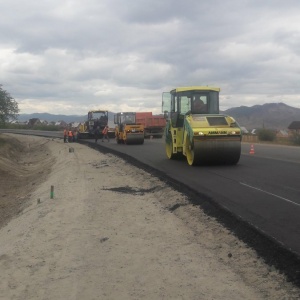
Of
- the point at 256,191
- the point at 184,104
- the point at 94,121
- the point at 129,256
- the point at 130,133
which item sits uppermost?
the point at 184,104

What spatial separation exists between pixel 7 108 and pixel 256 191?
2519 inches

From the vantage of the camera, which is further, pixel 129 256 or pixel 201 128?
pixel 201 128

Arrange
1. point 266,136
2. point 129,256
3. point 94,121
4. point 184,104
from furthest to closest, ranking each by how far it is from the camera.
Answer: point 266,136 < point 94,121 < point 184,104 < point 129,256

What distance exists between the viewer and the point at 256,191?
11.6 meters

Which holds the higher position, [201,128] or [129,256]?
[201,128]

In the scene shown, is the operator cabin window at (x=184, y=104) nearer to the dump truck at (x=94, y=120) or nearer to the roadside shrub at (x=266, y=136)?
the dump truck at (x=94, y=120)

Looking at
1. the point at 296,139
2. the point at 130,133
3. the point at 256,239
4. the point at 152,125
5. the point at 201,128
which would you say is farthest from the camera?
the point at 152,125

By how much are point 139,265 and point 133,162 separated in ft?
49.6

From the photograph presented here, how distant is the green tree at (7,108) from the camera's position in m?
70.0

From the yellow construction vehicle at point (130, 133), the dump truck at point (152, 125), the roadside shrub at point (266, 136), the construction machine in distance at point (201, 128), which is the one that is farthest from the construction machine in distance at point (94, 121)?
the construction machine in distance at point (201, 128)

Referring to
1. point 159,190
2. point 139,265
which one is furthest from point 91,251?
point 159,190

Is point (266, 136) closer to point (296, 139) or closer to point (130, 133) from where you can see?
point (296, 139)

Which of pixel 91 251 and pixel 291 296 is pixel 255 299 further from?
pixel 91 251

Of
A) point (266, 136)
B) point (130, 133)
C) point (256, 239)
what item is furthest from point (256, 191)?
point (266, 136)
